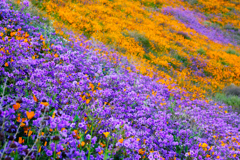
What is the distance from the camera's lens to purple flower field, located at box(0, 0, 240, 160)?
1647 mm

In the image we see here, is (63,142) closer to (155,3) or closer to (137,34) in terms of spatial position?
(137,34)

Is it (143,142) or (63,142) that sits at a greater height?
(63,142)

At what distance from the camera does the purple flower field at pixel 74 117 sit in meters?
1.65

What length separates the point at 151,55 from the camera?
8.65 metres

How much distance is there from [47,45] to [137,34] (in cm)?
648

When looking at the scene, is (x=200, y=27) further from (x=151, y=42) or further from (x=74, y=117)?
(x=74, y=117)

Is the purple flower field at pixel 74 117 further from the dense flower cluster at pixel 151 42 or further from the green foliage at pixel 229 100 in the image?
the green foliage at pixel 229 100

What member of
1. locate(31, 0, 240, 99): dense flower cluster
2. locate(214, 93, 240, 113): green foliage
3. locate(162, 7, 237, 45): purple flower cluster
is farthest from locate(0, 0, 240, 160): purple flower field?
locate(162, 7, 237, 45): purple flower cluster

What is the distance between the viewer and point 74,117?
2.27m

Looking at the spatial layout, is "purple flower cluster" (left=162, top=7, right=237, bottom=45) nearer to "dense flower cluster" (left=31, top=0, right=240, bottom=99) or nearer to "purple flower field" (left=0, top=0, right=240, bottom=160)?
"dense flower cluster" (left=31, top=0, right=240, bottom=99)

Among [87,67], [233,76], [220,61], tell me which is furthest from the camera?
[220,61]

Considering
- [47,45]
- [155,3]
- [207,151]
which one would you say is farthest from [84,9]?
[155,3]

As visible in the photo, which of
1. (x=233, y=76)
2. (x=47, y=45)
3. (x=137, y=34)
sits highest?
(x=47, y=45)

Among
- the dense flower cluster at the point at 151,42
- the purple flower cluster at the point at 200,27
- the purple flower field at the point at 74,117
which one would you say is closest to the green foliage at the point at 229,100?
the dense flower cluster at the point at 151,42
